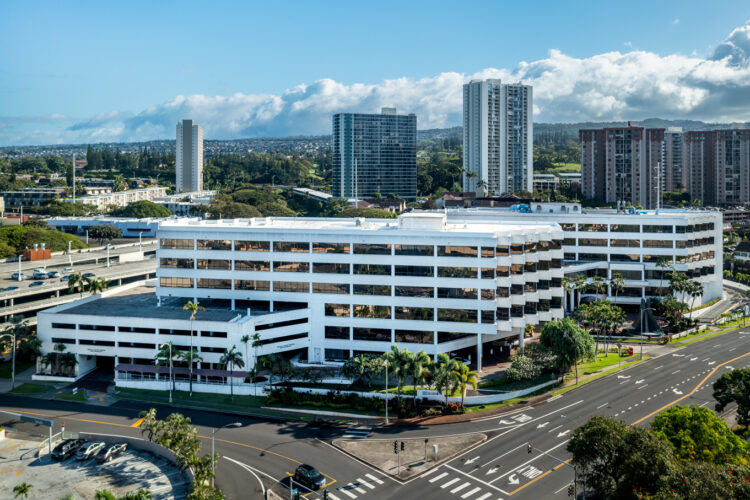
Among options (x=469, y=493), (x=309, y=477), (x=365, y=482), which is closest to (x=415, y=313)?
(x=365, y=482)

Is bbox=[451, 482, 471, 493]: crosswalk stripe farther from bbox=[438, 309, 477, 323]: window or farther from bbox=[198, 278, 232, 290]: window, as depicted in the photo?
bbox=[198, 278, 232, 290]: window

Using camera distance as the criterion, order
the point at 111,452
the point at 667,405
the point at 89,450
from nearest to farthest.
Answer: the point at 111,452, the point at 89,450, the point at 667,405

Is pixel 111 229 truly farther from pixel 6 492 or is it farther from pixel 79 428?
pixel 6 492

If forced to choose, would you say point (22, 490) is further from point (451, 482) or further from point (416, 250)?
point (416, 250)

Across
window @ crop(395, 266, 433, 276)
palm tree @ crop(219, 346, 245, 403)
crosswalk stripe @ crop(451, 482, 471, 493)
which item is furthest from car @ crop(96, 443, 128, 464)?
window @ crop(395, 266, 433, 276)

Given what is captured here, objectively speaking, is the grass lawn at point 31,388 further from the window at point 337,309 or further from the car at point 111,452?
the window at point 337,309

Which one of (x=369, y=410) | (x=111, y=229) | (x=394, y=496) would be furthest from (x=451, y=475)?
(x=111, y=229)
